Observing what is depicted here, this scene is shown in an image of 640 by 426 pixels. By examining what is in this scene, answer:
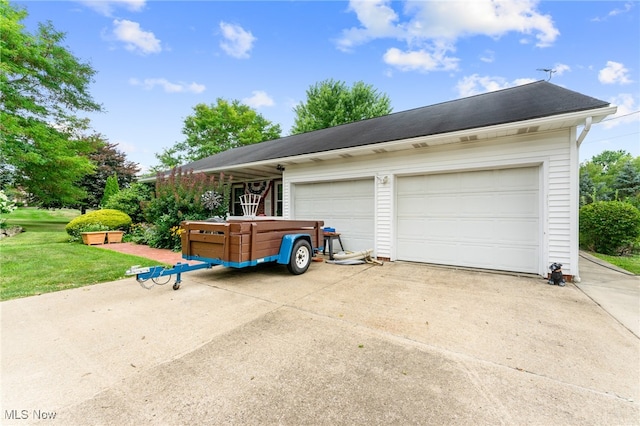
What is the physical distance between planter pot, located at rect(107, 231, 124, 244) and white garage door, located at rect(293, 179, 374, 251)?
22.4ft

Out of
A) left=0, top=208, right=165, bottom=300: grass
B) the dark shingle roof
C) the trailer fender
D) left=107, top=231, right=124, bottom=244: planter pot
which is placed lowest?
left=0, top=208, right=165, bottom=300: grass

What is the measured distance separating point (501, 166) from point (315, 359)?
5.60 meters

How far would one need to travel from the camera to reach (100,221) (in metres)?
9.80

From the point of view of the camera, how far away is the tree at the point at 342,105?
886 inches

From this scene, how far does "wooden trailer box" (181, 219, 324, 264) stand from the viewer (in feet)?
14.1

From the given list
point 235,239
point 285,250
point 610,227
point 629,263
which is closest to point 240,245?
point 235,239

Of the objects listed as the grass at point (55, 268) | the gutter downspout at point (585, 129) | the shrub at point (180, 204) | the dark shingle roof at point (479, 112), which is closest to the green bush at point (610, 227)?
the dark shingle roof at point (479, 112)

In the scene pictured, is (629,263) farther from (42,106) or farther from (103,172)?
(103,172)

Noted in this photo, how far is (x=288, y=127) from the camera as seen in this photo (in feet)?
88.6

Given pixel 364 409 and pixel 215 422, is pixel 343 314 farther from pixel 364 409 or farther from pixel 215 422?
pixel 215 422

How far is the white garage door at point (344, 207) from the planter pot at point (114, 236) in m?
6.84

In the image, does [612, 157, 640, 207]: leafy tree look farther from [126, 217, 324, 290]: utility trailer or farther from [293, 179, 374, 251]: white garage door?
[126, 217, 324, 290]: utility trailer
